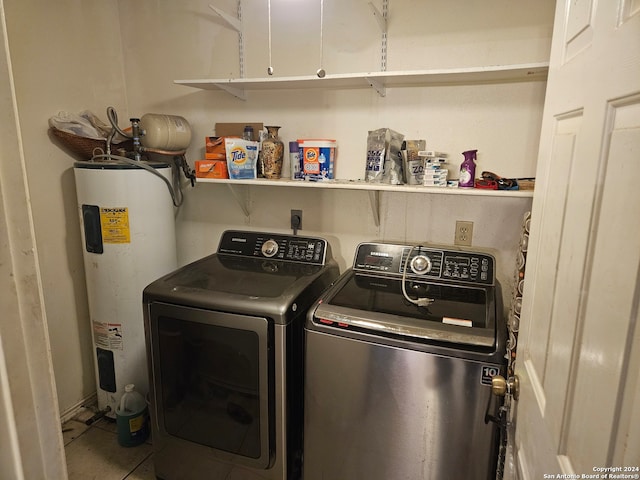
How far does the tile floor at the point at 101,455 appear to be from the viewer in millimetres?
1890

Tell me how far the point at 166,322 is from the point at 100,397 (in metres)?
0.96

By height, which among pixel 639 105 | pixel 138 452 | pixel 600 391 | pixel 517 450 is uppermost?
Result: pixel 639 105

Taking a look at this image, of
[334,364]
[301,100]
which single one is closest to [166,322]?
[334,364]

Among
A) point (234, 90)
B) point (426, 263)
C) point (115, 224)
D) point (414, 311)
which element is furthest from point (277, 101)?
point (414, 311)

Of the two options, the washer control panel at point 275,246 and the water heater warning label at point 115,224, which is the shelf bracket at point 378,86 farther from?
the water heater warning label at point 115,224

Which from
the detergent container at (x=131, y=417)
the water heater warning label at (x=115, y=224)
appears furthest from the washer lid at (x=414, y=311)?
the detergent container at (x=131, y=417)

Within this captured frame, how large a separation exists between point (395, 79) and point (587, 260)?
1400 millimetres

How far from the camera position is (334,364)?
4.75 feet

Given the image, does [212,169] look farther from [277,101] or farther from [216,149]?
[277,101]

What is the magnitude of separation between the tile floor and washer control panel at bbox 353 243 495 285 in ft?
4.57

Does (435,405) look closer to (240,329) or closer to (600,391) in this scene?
(240,329)

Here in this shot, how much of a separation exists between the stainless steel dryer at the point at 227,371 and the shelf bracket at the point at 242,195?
55 cm

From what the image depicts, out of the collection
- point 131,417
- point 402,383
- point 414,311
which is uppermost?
point 414,311

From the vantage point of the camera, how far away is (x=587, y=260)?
0.58m
